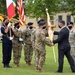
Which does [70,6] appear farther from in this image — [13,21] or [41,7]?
[13,21]

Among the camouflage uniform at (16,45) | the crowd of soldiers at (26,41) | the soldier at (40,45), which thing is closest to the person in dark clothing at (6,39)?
the crowd of soldiers at (26,41)

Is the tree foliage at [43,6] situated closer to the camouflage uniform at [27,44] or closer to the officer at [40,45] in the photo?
the camouflage uniform at [27,44]

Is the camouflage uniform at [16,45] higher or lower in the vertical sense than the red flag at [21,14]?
lower

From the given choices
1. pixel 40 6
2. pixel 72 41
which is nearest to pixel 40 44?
pixel 72 41

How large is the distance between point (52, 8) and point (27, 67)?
33655mm

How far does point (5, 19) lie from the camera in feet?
49.2

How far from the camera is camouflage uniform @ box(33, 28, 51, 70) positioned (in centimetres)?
1355

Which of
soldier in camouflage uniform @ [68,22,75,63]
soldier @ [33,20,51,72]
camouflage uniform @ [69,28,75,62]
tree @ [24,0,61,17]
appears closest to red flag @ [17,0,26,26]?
soldier @ [33,20,51,72]

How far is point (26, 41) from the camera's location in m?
15.8

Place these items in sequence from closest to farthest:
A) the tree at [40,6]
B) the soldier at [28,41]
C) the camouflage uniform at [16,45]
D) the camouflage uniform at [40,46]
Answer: the camouflage uniform at [40,46], the camouflage uniform at [16,45], the soldier at [28,41], the tree at [40,6]

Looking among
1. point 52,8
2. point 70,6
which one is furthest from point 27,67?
point 70,6

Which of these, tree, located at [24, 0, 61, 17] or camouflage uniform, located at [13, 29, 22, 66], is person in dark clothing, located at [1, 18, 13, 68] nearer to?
camouflage uniform, located at [13, 29, 22, 66]

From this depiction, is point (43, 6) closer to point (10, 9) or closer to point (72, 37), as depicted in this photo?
point (10, 9)

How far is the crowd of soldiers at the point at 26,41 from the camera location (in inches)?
536
